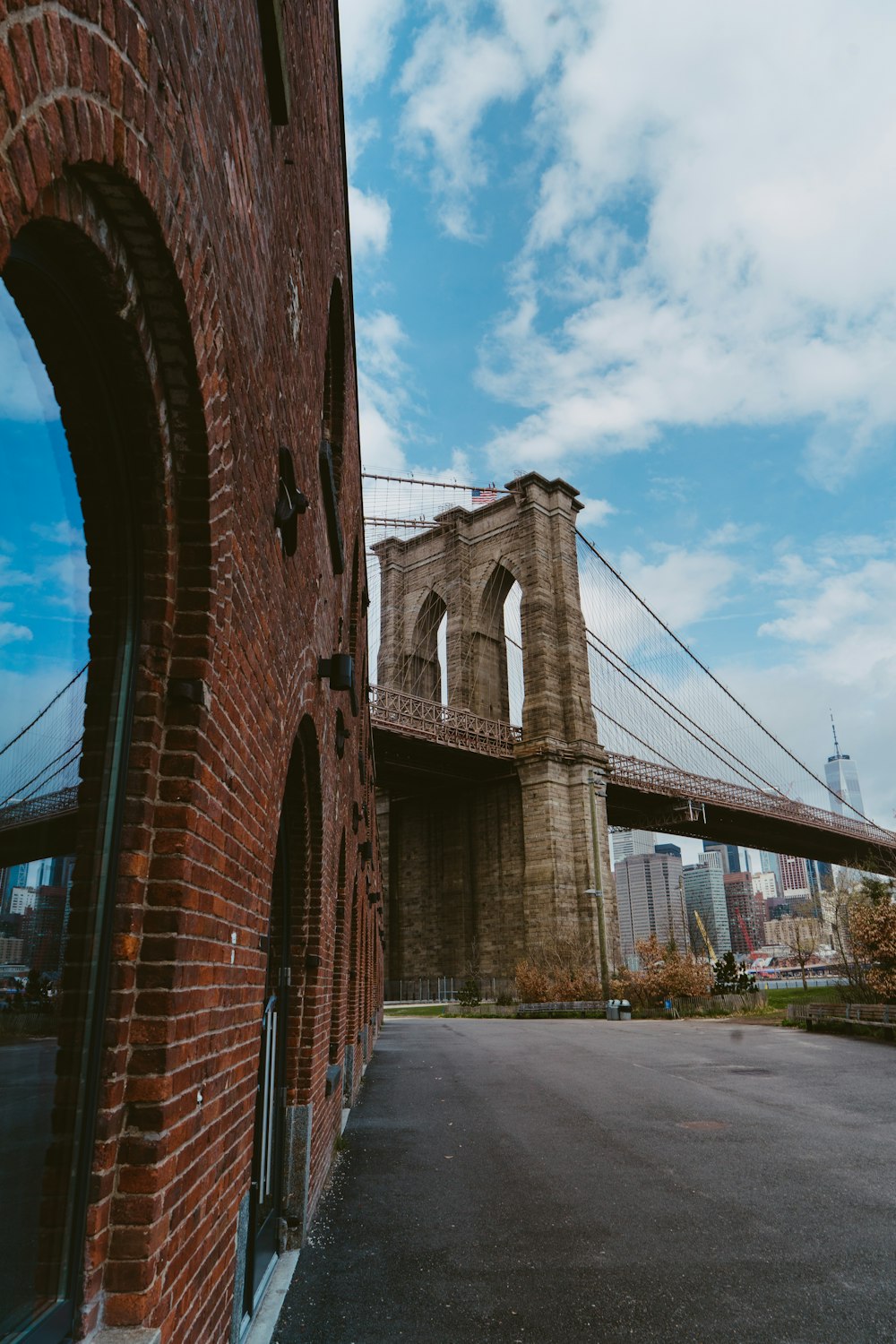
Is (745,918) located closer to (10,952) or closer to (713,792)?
(713,792)

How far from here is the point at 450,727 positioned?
34.5 m

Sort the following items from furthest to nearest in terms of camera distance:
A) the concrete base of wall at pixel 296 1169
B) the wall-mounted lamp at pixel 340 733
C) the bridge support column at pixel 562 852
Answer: the bridge support column at pixel 562 852 → the wall-mounted lamp at pixel 340 733 → the concrete base of wall at pixel 296 1169

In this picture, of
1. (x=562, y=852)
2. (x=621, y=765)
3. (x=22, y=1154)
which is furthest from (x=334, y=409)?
(x=621, y=765)

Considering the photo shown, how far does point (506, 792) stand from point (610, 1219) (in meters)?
31.4

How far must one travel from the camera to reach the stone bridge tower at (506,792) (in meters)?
34.4

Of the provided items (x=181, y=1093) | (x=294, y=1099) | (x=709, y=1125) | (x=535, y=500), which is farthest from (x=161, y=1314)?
(x=535, y=500)

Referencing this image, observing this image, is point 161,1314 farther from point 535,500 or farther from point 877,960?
Result: point 535,500

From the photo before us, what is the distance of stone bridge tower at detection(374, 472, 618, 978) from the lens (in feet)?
113

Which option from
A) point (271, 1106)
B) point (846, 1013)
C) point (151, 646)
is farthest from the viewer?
point (846, 1013)

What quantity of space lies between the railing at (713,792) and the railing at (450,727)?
5.35m

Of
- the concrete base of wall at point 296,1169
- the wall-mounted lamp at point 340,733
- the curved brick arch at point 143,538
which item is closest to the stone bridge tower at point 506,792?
the wall-mounted lamp at point 340,733

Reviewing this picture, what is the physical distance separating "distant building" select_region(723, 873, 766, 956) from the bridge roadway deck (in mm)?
79505

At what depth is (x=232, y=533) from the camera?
2447 mm

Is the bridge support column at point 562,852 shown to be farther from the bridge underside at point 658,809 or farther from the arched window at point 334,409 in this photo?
the arched window at point 334,409
